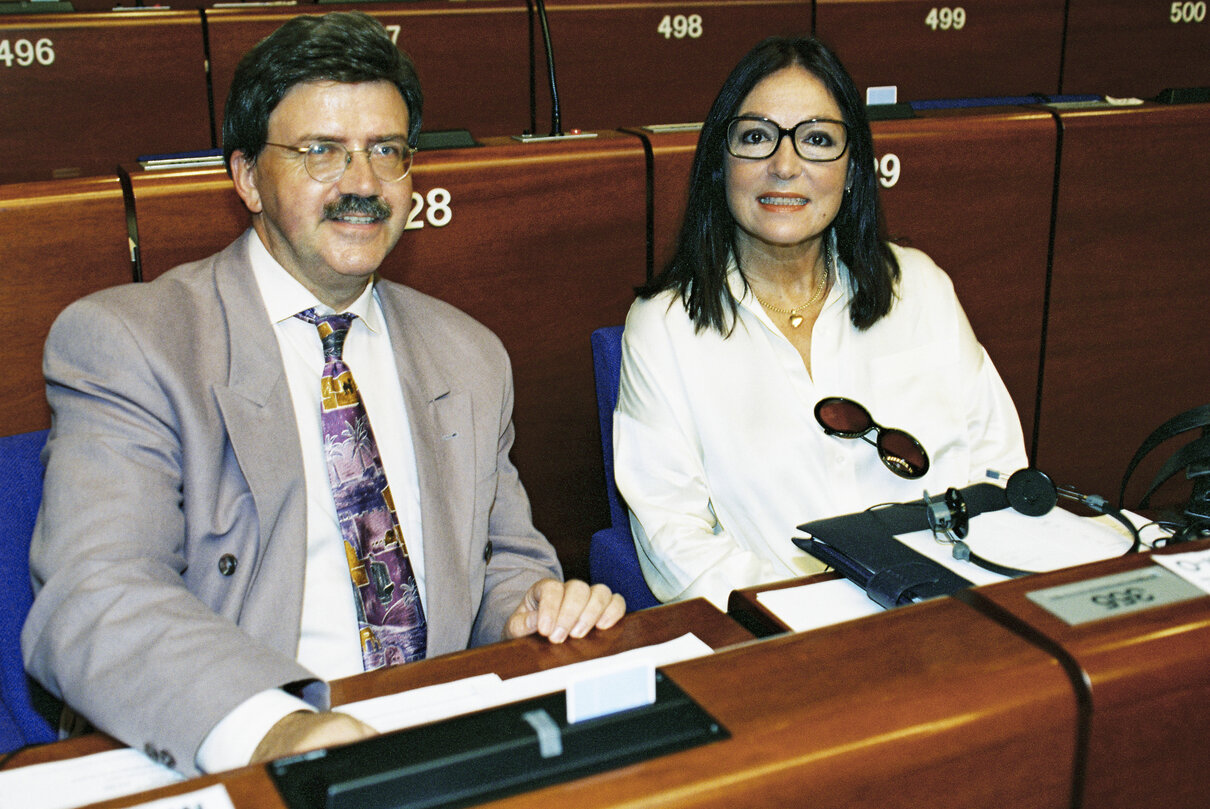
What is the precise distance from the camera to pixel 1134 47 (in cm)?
398

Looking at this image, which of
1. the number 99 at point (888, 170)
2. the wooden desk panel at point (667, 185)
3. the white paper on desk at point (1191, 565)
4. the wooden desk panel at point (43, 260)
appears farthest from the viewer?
the number 99 at point (888, 170)

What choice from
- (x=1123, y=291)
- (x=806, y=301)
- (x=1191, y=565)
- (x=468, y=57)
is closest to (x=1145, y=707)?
(x=1191, y=565)

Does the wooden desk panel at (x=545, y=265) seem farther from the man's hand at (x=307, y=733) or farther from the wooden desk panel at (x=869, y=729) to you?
the wooden desk panel at (x=869, y=729)

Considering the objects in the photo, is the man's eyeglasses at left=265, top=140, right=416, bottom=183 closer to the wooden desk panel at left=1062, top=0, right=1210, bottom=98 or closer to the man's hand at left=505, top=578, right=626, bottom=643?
the man's hand at left=505, top=578, right=626, bottom=643

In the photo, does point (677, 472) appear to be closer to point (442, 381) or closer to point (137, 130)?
point (442, 381)

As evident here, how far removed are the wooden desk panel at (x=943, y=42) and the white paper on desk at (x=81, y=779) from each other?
3279mm

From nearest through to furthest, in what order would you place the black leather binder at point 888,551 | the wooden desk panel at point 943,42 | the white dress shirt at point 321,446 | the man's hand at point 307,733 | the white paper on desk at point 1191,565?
the white paper on desk at point 1191,565 < the man's hand at point 307,733 < the black leather binder at point 888,551 < the white dress shirt at point 321,446 < the wooden desk panel at point 943,42

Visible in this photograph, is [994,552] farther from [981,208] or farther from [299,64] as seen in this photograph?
[981,208]

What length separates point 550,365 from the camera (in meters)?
2.18

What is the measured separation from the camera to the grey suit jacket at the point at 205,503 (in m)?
1.04

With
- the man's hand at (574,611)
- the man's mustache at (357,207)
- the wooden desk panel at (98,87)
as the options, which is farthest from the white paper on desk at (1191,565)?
the wooden desk panel at (98,87)

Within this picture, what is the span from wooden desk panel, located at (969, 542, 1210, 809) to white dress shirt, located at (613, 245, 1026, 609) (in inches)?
44.4

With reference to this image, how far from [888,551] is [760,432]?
2.06ft

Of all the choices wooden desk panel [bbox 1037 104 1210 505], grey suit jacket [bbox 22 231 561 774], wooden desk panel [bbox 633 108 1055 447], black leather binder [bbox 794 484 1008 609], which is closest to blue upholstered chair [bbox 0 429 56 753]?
grey suit jacket [bbox 22 231 561 774]
